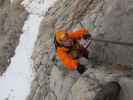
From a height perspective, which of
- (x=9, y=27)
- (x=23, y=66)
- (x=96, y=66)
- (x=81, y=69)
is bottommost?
(x=23, y=66)

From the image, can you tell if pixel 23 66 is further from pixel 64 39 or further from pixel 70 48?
pixel 64 39

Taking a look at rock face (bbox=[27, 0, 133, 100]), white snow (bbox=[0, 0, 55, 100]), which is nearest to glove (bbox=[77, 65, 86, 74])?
rock face (bbox=[27, 0, 133, 100])

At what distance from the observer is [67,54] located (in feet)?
35.3

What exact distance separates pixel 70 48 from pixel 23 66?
5760 millimetres

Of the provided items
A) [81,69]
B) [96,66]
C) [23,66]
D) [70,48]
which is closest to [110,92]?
[81,69]

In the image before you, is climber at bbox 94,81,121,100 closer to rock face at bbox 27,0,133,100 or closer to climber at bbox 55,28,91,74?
rock face at bbox 27,0,133,100

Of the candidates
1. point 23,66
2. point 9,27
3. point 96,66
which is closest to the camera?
point 96,66

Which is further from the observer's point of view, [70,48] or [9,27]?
[9,27]

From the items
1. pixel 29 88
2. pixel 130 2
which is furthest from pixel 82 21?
pixel 130 2

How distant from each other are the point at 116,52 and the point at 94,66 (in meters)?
0.91

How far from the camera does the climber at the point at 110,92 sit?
29.3 ft

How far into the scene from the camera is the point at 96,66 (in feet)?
37.2

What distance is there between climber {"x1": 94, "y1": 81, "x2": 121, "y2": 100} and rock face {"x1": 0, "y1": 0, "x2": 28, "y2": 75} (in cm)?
895

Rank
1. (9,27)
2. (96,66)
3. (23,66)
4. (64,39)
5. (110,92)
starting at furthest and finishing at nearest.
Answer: (9,27)
(23,66)
(96,66)
(64,39)
(110,92)
